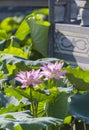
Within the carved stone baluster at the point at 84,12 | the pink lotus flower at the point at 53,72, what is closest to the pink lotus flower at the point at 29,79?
the pink lotus flower at the point at 53,72

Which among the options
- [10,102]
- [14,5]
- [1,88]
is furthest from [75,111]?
[14,5]

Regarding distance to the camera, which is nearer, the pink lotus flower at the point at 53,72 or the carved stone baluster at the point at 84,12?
the pink lotus flower at the point at 53,72

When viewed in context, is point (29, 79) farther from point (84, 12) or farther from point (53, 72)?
point (84, 12)

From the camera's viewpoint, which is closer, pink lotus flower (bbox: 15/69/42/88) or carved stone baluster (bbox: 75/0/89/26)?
pink lotus flower (bbox: 15/69/42/88)

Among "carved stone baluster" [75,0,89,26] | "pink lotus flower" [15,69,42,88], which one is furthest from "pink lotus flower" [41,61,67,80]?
"carved stone baluster" [75,0,89,26]

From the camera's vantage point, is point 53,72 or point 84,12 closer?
point 53,72

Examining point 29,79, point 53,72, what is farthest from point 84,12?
point 29,79

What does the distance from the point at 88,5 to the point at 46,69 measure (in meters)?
1.13

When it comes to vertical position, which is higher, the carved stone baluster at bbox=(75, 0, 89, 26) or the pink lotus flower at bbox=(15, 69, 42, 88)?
the carved stone baluster at bbox=(75, 0, 89, 26)

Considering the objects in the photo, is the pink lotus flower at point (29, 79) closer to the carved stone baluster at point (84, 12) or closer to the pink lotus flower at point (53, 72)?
the pink lotus flower at point (53, 72)

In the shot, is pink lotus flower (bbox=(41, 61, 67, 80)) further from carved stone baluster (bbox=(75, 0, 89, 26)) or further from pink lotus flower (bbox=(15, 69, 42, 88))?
carved stone baluster (bbox=(75, 0, 89, 26))

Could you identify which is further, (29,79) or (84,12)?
(84,12)

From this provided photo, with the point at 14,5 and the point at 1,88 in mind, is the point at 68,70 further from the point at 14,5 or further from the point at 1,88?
the point at 14,5

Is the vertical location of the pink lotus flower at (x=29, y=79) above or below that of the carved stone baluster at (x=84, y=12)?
below
